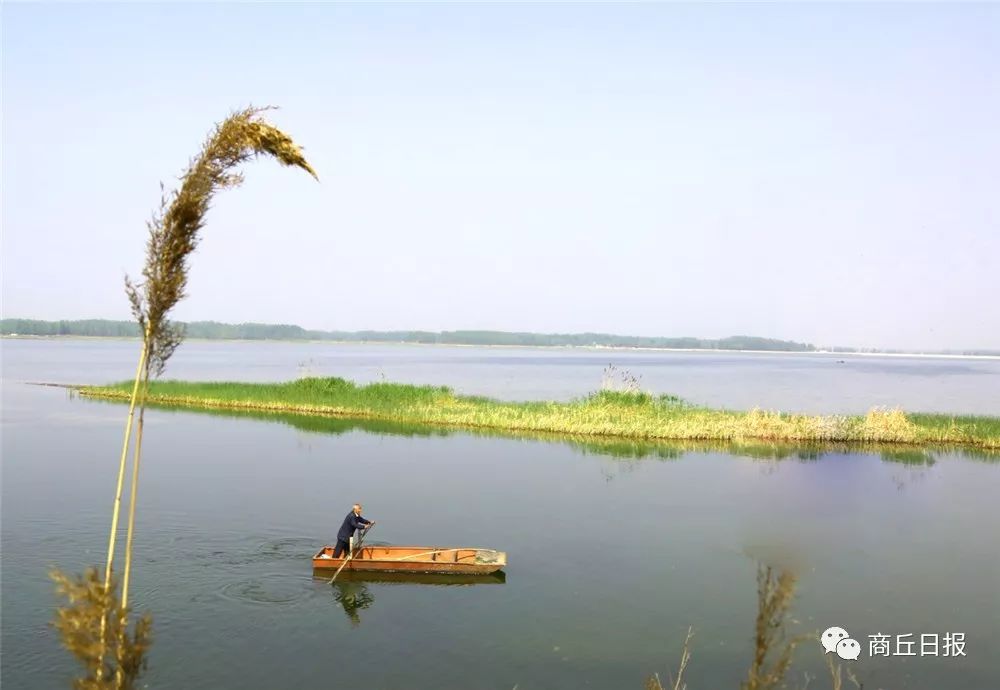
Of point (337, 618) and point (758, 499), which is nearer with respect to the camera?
point (337, 618)

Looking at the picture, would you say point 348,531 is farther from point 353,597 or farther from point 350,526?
point 353,597

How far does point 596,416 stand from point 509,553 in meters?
25.0

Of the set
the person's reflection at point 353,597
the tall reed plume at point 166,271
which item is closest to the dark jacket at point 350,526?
the person's reflection at point 353,597

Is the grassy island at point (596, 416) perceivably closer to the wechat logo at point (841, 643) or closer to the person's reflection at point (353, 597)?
the wechat logo at point (841, 643)

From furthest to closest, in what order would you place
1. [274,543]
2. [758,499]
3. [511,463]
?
[511,463], [758,499], [274,543]

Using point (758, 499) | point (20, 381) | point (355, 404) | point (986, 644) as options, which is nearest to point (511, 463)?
point (758, 499)

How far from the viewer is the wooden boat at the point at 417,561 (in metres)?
21.0

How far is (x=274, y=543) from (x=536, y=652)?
10.5 m

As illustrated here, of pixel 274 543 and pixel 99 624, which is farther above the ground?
pixel 99 624

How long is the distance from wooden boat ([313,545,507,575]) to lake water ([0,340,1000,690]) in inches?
18.0

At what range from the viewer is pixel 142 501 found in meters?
29.1

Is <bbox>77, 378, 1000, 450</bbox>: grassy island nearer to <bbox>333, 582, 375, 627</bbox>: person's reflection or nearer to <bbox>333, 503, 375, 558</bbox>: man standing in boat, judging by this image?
<bbox>333, 503, 375, 558</bbox>: man standing in boat

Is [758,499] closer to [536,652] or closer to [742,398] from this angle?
[536,652]

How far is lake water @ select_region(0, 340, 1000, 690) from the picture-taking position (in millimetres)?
16078
